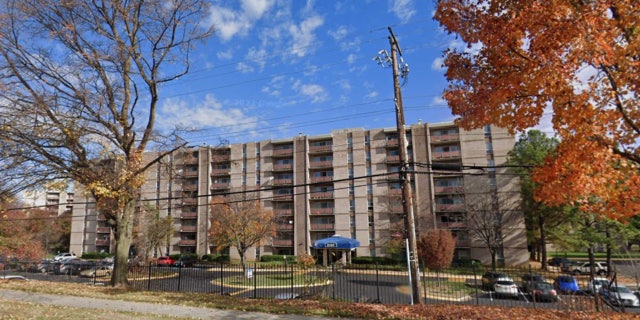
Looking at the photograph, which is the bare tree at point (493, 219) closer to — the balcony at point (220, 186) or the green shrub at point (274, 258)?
the green shrub at point (274, 258)

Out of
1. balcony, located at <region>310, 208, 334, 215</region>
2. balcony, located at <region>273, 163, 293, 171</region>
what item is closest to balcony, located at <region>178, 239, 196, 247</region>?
balcony, located at <region>273, 163, 293, 171</region>

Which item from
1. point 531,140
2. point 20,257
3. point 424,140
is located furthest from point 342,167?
point 20,257

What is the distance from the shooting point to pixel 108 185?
51.3ft

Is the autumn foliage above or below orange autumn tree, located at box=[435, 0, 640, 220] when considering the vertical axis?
below

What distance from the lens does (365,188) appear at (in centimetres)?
5128

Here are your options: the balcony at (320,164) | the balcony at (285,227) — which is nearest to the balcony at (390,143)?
the balcony at (320,164)

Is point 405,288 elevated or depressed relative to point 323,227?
depressed

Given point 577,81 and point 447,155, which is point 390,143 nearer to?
point 447,155

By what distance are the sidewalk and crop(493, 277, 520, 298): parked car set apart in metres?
13.9

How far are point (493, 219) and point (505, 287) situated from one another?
22420mm

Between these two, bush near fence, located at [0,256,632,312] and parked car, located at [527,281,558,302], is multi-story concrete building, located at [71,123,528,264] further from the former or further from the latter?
parked car, located at [527,281,558,302]

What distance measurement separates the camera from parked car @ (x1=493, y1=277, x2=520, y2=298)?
64.3ft

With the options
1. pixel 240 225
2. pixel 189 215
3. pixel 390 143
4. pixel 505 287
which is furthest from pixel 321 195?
pixel 505 287

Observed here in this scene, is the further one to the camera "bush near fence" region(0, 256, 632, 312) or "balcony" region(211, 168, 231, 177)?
"balcony" region(211, 168, 231, 177)
